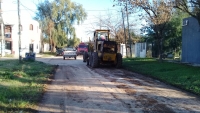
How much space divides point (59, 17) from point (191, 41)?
3967 centimetres

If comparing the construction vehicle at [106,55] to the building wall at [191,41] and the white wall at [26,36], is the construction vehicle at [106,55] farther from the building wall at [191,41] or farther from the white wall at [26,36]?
the white wall at [26,36]

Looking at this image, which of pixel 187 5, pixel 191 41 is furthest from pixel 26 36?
pixel 187 5

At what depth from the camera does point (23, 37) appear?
176 ft

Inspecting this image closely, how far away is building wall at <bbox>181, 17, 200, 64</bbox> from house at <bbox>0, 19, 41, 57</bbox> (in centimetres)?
2857

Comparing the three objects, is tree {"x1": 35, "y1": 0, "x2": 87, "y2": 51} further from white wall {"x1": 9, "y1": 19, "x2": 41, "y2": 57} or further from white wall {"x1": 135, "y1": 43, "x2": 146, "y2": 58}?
white wall {"x1": 135, "y1": 43, "x2": 146, "y2": 58}

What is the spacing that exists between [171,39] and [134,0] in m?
14.8

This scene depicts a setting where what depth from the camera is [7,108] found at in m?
6.98

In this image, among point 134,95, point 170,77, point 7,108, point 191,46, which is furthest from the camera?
point 191,46

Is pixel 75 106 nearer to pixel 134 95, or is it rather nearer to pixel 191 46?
pixel 134 95

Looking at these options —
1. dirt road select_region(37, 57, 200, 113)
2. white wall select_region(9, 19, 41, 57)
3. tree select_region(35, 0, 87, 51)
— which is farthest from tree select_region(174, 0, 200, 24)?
tree select_region(35, 0, 87, 51)

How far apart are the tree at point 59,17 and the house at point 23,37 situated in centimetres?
284

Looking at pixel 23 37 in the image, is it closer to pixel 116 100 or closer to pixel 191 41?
pixel 191 41

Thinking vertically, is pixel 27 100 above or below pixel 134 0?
below

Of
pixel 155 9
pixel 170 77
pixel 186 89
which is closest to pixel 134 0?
pixel 155 9
